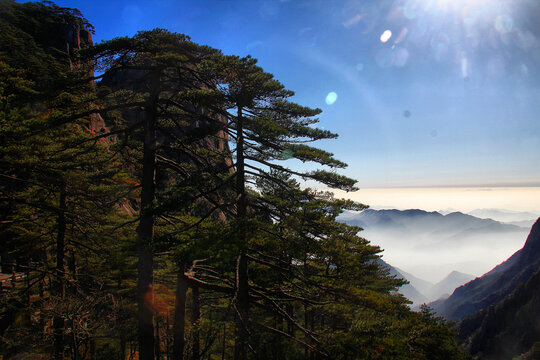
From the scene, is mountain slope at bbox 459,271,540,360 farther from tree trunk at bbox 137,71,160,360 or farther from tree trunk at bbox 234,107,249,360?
tree trunk at bbox 137,71,160,360

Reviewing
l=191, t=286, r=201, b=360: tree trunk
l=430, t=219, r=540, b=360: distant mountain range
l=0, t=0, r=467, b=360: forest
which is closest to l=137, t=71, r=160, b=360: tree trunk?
l=0, t=0, r=467, b=360: forest

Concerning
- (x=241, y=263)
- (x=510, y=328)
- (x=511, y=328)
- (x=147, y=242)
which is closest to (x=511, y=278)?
(x=510, y=328)

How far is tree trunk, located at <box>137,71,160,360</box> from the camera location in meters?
7.39

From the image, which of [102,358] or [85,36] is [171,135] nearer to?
[102,358]

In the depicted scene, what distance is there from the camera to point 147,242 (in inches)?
296

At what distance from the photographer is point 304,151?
6.98 m

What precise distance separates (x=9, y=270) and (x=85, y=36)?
50013mm

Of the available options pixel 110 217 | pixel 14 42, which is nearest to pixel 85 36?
pixel 14 42

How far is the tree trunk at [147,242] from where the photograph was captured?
24.3 ft

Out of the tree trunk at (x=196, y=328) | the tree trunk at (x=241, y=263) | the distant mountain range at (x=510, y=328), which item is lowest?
the distant mountain range at (x=510, y=328)

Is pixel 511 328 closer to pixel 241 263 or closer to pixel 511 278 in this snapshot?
pixel 511 278

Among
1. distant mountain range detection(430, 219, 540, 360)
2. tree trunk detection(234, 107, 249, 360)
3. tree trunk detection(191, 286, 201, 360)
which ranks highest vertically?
tree trunk detection(234, 107, 249, 360)

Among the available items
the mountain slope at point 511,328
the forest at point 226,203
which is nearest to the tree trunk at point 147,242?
the forest at point 226,203

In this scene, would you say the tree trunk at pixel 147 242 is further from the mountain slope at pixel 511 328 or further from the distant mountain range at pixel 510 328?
the mountain slope at pixel 511 328
